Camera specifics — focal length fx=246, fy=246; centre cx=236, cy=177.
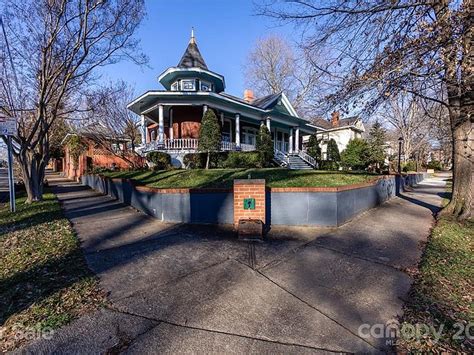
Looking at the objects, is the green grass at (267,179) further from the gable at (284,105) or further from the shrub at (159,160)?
the gable at (284,105)

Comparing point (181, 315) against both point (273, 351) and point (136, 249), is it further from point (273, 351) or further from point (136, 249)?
point (136, 249)

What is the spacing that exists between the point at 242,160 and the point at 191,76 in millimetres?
8413

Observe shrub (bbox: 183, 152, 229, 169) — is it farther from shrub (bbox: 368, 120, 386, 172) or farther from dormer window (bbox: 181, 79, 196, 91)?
shrub (bbox: 368, 120, 386, 172)

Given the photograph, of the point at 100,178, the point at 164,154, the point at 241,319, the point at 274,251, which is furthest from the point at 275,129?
the point at 241,319

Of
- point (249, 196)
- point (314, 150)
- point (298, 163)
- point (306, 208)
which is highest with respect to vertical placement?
point (314, 150)

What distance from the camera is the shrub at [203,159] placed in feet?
49.0

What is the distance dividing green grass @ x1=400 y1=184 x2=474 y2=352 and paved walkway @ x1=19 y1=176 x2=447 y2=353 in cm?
19

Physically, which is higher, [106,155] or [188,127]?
[188,127]

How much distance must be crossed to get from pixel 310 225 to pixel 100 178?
11.4 m

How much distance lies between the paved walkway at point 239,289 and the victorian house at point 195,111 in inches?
465

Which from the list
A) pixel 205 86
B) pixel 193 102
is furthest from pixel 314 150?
pixel 193 102

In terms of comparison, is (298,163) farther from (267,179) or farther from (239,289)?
(239,289)

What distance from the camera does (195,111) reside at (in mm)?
18047

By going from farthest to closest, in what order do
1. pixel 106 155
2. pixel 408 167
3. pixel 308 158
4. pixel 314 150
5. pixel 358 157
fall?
pixel 408 167 < pixel 358 157 < pixel 314 150 < pixel 308 158 < pixel 106 155
